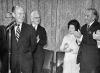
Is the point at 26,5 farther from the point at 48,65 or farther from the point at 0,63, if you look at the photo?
the point at 0,63

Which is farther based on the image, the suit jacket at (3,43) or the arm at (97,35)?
the arm at (97,35)

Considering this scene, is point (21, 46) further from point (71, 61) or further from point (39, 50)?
point (71, 61)

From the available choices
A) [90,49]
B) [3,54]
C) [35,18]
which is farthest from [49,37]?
[3,54]

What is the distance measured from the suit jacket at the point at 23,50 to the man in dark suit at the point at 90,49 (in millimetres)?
744

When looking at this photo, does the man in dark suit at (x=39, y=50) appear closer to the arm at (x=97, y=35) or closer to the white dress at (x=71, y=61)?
the white dress at (x=71, y=61)

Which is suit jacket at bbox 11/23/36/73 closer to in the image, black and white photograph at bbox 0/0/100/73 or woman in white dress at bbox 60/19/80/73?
black and white photograph at bbox 0/0/100/73

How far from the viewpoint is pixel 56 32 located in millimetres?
5375

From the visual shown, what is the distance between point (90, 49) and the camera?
418cm

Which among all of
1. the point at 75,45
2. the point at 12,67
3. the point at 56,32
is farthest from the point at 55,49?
the point at 12,67

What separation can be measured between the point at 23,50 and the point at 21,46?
2.4 inches

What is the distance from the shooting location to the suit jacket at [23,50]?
389 centimetres

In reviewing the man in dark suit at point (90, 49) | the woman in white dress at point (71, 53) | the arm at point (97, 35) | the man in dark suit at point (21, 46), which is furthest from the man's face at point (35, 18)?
the arm at point (97, 35)

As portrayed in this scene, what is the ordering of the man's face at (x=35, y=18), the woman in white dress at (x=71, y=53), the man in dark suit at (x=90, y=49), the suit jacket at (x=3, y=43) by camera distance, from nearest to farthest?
the suit jacket at (x=3, y=43), the man in dark suit at (x=90, y=49), the woman in white dress at (x=71, y=53), the man's face at (x=35, y=18)

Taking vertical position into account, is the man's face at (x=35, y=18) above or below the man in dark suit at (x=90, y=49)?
above
